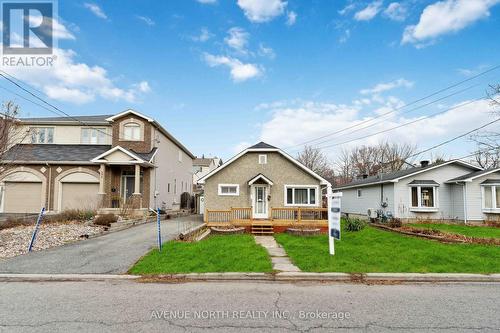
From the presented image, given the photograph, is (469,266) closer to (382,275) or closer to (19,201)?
(382,275)

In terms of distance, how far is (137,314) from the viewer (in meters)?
4.77

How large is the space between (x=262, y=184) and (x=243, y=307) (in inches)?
515

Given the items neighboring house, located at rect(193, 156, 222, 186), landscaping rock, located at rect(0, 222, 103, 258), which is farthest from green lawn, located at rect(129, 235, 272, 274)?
neighboring house, located at rect(193, 156, 222, 186)

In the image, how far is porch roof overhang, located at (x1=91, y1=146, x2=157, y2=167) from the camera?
19.0 m

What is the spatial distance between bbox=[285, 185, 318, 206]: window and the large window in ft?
40.8

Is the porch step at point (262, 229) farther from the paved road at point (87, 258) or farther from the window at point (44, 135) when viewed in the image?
the window at point (44, 135)

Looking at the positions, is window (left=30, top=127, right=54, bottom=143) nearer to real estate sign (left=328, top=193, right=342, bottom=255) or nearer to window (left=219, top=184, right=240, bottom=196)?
window (left=219, top=184, right=240, bottom=196)

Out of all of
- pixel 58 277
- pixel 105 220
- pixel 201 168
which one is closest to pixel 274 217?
pixel 105 220

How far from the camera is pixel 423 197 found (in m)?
20.7

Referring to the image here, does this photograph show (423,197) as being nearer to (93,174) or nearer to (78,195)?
(93,174)

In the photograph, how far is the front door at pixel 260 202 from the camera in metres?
18.0

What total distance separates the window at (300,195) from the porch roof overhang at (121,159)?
9769 mm

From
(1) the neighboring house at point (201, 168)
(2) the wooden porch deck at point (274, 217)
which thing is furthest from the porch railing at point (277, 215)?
(1) the neighboring house at point (201, 168)

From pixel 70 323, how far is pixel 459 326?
610 cm
